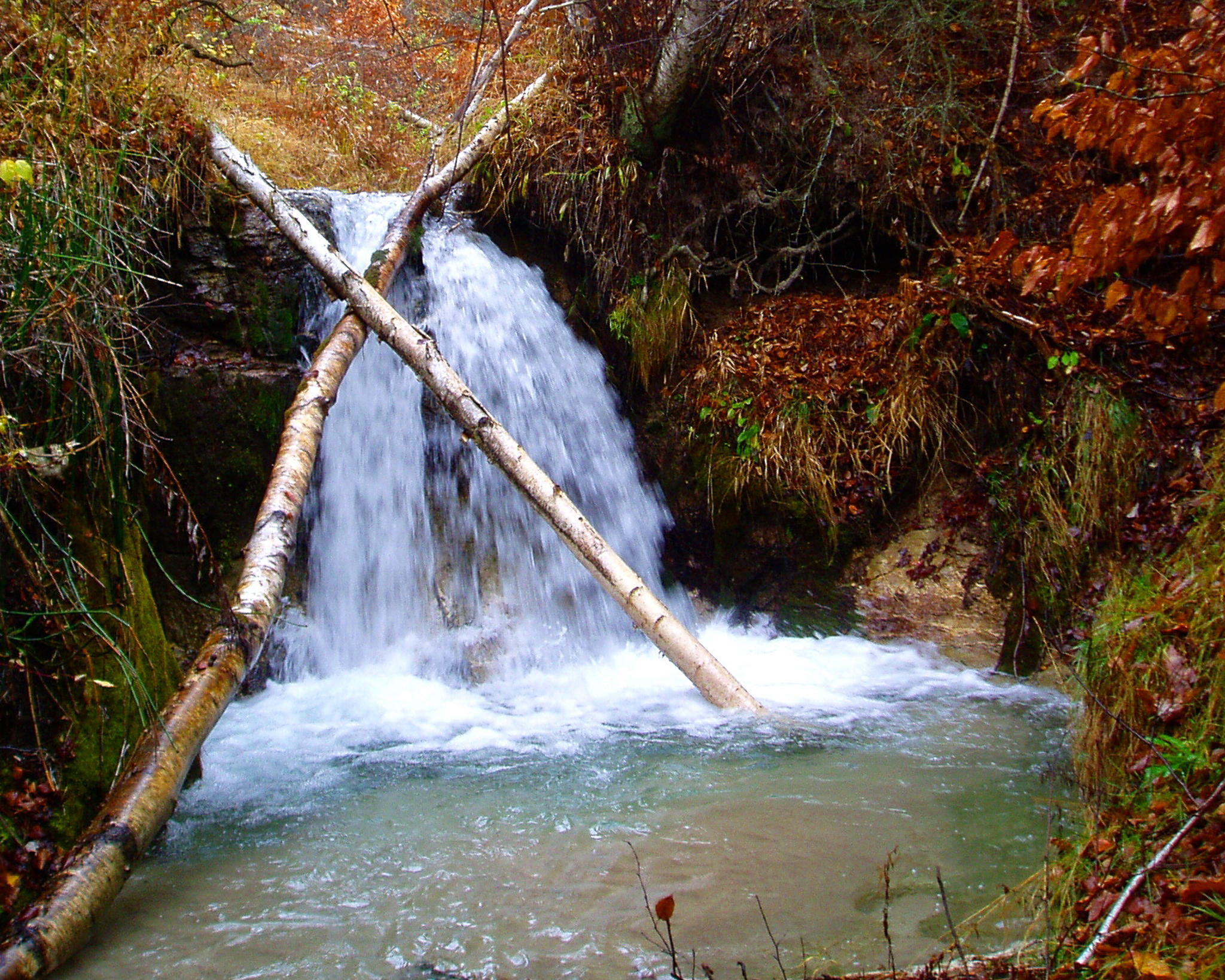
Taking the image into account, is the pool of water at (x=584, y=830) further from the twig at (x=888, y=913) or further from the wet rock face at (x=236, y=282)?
the wet rock face at (x=236, y=282)

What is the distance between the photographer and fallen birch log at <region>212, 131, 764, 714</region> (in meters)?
3.87

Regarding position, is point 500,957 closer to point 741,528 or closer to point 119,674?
point 119,674

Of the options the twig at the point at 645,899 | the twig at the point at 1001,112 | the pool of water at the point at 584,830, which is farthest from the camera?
the twig at the point at 1001,112

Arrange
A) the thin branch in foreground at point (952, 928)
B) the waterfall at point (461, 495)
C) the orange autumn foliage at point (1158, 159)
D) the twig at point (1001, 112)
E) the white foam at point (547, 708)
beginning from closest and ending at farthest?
the thin branch in foreground at point (952, 928)
the orange autumn foliage at point (1158, 159)
the white foam at point (547, 708)
the waterfall at point (461, 495)
the twig at point (1001, 112)

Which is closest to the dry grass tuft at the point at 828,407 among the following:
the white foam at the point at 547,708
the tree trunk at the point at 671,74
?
the white foam at the point at 547,708

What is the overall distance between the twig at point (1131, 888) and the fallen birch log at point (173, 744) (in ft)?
8.25

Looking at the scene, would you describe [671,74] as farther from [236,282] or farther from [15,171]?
[15,171]

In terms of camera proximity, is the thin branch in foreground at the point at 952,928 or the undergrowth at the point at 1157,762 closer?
the thin branch in foreground at the point at 952,928

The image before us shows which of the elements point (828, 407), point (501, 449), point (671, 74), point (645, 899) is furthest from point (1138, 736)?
point (671, 74)

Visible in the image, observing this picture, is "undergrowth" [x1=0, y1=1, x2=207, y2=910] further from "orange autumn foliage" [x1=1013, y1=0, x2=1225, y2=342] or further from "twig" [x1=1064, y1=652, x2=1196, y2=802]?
"orange autumn foliage" [x1=1013, y1=0, x2=1225, y2=342]

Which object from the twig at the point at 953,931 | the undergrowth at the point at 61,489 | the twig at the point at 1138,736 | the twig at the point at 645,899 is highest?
the undergrowth at the point at 61,489

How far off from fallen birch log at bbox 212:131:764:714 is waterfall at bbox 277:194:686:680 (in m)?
0.87

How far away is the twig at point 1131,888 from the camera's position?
5.63ft

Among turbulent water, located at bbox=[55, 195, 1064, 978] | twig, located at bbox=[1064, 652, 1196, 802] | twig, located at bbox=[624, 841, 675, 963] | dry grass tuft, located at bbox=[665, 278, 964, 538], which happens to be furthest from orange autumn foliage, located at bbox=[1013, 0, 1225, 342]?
twig, located at bbox=[624, 841, 675, 963]
